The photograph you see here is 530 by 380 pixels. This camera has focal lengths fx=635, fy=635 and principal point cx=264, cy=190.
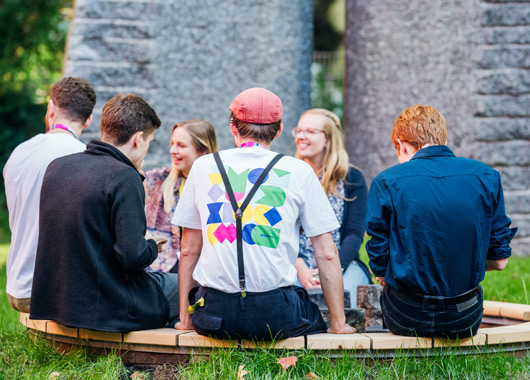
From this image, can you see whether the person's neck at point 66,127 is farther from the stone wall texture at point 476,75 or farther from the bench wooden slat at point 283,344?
the stone wall texture at point 476,75

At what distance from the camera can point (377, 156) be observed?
295 inches

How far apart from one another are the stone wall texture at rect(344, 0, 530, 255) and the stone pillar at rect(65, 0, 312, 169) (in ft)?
4.01

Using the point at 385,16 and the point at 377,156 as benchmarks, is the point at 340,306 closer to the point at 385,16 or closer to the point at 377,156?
the point at 377,156

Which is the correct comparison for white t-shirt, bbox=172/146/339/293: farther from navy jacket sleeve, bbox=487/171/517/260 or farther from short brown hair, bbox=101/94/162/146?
navy jacket sleeve, bbox=487/171/517/260

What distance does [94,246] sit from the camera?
310cm

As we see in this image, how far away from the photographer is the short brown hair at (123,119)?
3240 mm

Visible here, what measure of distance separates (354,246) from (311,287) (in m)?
0.49

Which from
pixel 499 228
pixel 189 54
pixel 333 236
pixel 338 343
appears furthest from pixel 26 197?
pixel 189 54

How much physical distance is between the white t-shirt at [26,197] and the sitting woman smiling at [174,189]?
0.96 m

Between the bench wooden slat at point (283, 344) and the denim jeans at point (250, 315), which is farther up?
the denim jeans at point (250, 315)

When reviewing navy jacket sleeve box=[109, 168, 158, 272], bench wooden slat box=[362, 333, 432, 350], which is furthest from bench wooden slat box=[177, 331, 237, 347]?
bench wooden slat box=[362, 333, 432, 350]

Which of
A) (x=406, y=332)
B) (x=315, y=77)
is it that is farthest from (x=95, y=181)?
(x=315, y=77)

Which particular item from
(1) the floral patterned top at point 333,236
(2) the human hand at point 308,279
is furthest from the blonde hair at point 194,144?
(2) the human hand at point 308,279

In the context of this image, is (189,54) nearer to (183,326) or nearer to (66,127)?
(66,127)
